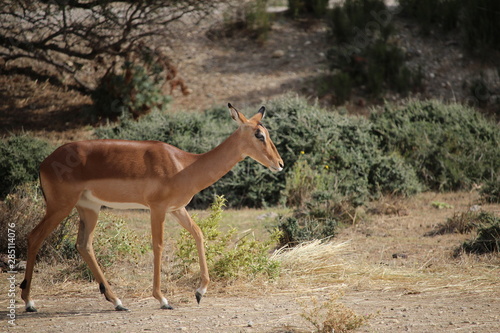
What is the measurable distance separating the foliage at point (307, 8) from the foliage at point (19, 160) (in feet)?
45.1

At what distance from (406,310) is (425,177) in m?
6.87

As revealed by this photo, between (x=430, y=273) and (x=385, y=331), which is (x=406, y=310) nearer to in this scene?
(x=385, y=331)

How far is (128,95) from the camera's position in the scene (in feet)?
51.9

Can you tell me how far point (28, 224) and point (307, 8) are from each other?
1754 cm

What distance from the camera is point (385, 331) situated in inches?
211

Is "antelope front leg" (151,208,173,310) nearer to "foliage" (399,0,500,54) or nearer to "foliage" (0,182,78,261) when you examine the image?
"foliage" (0,182,78,261)

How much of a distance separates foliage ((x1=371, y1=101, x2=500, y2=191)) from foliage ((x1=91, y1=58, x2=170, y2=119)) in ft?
19.3

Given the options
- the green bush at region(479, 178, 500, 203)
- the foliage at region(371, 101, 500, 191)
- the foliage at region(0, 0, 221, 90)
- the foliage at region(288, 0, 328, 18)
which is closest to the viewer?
the green bush at region(479, 178, 500, 203)

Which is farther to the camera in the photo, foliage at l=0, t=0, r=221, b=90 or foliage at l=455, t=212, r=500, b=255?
foliage at l=0, t=0, r=221, b=90

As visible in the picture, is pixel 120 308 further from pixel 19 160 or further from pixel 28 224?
pixel 19 160

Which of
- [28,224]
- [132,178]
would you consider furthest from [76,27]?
[132,178]

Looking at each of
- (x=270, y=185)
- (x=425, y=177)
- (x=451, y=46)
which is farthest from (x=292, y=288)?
(x=451, y=46)

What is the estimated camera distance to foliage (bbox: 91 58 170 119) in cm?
1583

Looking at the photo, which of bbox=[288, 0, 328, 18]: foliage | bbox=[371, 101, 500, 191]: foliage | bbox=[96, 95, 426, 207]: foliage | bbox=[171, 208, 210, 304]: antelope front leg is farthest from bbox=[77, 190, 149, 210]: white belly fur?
bbox=[288, 0, 328, 18]: foliage
